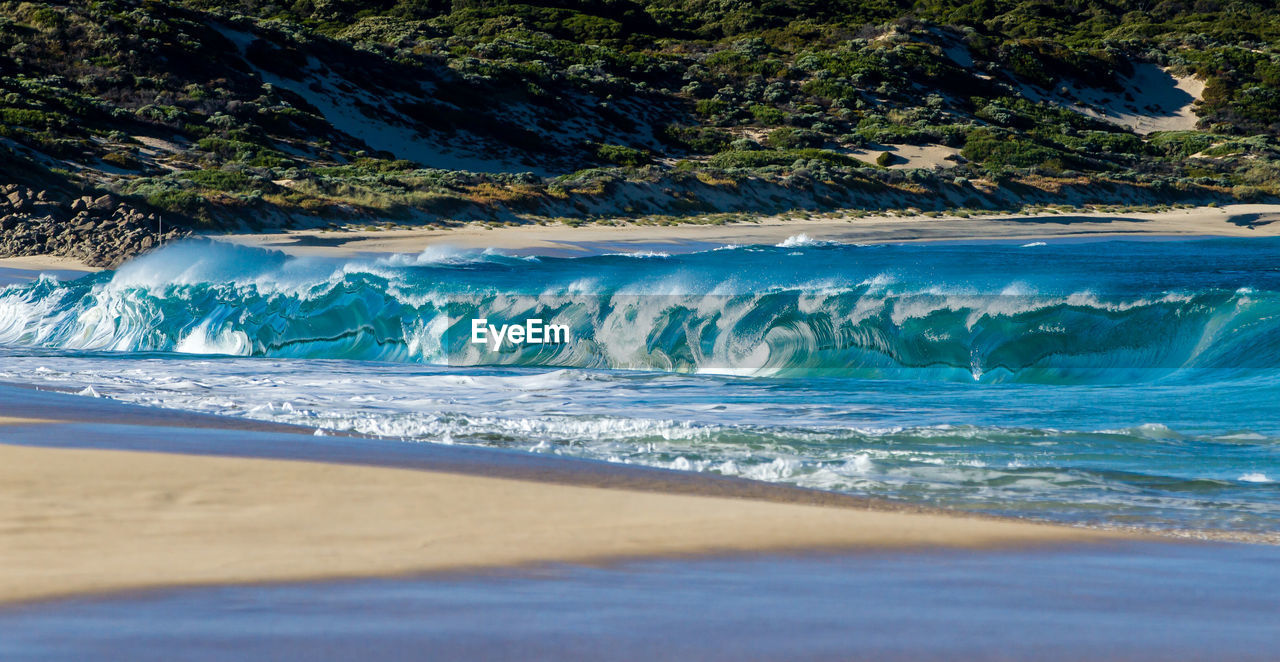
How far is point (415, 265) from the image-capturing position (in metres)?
21.3

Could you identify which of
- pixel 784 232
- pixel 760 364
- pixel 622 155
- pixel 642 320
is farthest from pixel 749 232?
pixel 760 364

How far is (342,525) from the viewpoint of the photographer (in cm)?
486

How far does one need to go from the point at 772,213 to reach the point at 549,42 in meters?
29.5

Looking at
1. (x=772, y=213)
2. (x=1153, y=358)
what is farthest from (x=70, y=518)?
(x=772, y=213)

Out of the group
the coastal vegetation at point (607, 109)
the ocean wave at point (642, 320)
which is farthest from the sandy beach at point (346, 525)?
the coastal vegetation at point (607, 109)

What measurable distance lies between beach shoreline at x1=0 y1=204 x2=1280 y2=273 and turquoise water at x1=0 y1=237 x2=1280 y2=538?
6.61 ft

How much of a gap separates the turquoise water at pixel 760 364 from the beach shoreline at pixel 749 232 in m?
2.02

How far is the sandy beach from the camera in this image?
413cm

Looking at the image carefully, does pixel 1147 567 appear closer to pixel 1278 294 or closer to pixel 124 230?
pixel 1278 294

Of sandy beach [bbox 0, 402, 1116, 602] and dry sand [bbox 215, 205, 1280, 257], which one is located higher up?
dry sand [bbox 215, 205, 1280, 257]

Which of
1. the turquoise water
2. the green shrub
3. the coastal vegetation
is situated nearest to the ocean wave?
the turquoise water

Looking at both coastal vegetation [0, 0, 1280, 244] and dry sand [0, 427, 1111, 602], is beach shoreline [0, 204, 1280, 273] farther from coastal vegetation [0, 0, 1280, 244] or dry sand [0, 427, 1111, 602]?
dry sand [0, 427, 1111, 602]

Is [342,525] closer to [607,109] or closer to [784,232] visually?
[784,232]

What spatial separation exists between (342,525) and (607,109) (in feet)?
157
